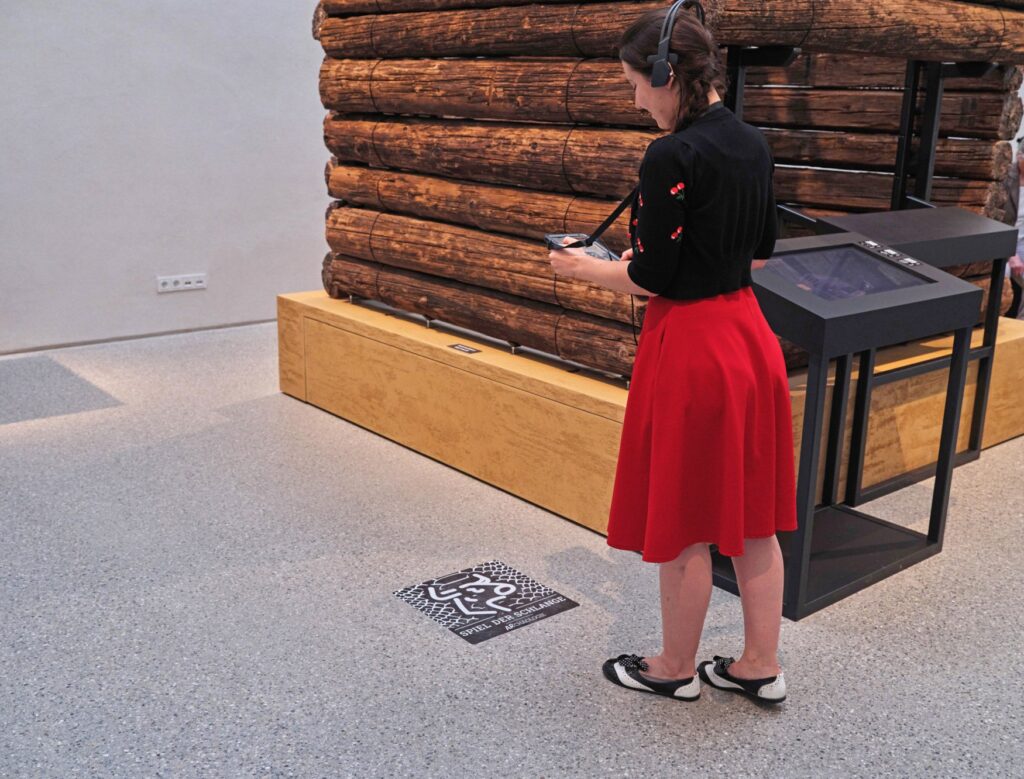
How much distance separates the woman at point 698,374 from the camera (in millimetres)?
2537

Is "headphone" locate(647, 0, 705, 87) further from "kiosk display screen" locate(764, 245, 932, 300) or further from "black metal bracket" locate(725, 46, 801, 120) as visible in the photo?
"black metal bracket" locate(725, 46, 801, 120)

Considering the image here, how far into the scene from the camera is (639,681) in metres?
3.01

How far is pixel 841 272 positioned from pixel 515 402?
1.42 meters

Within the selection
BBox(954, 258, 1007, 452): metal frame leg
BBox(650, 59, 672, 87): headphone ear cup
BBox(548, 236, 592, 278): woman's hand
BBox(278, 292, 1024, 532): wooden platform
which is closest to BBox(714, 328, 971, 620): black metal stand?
BBox(278, 292, 1024, 532): wooden platform

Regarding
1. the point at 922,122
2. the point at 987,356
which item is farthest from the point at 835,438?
the point at 922,122

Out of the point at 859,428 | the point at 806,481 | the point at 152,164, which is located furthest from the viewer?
the point at 152,164

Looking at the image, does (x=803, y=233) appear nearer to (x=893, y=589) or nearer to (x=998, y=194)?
(x=998, y=194)

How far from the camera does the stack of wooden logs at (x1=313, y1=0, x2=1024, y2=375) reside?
402 centimetres

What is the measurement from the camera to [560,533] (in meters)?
4.11

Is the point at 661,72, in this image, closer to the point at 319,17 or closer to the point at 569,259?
the point at 569,259

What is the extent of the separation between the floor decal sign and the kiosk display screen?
1268 mm

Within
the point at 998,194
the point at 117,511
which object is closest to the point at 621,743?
the point at 117,511

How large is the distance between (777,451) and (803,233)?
82.7 inches

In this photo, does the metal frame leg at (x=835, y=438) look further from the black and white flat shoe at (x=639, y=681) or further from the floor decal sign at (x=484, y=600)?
the black and white flat shoe at (x=639, y=681)
